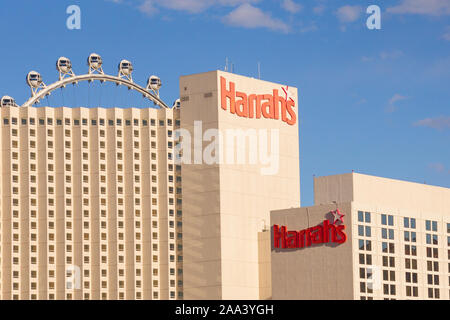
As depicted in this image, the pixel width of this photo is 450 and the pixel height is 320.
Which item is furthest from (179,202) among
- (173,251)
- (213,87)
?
(213,87)

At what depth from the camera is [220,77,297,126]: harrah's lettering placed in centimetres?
16475

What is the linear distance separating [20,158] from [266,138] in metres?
38.9

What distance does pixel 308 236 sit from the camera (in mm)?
154500

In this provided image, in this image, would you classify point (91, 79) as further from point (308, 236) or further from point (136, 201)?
point (308, 236)

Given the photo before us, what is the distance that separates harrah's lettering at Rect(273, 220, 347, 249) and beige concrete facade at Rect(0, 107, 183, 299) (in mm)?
17009

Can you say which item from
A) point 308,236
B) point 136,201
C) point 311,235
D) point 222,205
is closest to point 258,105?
point 222,205

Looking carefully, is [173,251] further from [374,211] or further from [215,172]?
[374,211]

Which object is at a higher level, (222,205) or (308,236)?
(222,205)

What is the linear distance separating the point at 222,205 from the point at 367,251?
2323 centimetres

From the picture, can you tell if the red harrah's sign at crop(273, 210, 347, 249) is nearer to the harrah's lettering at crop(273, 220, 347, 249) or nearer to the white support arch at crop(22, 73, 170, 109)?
the harrah's lettering at crop(273, 220, 347, 249)

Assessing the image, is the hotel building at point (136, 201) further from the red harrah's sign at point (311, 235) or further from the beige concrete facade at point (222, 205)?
the red harrah's sign at point (311, 235)

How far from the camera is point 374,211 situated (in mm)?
155250

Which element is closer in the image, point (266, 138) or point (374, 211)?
point (374, 211)

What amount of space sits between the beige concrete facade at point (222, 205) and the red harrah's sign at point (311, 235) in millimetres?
6944
